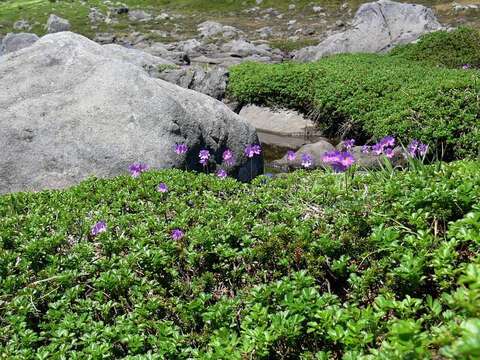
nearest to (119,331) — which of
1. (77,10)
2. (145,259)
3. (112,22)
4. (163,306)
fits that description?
(163,306)

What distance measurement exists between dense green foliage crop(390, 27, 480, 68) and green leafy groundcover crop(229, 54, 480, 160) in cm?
84

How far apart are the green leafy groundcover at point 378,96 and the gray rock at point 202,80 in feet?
1.49

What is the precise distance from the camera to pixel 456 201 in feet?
12.8

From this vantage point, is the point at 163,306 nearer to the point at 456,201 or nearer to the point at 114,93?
the point at 456,201

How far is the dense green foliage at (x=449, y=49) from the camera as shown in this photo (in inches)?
662

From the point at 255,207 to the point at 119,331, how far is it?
6.37ft

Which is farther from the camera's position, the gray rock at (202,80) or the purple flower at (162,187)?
the gray rock at (202,80)

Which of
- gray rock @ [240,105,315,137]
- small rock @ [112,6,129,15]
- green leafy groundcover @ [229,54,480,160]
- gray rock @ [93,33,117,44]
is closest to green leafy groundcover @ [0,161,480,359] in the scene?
green leafy groundcover @ [229,54,480,160]

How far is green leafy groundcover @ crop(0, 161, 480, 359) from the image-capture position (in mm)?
3045

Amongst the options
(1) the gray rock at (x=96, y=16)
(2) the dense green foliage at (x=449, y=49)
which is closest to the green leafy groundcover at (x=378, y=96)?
(2) the dense green foliage at (x=449, y=49)

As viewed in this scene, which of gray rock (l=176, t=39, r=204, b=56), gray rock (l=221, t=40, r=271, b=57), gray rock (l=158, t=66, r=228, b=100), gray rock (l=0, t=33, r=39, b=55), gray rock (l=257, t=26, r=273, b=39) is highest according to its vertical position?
gray rock (l=158, t=66, r=228, b=100)

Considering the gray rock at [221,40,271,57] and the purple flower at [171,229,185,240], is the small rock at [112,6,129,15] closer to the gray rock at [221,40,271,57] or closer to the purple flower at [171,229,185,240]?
the gray rock at [221,40,271,57]

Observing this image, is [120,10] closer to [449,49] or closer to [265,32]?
[265,32]

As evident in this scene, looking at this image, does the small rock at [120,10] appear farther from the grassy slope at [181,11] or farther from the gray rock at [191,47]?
the gray rock at [191,47]
